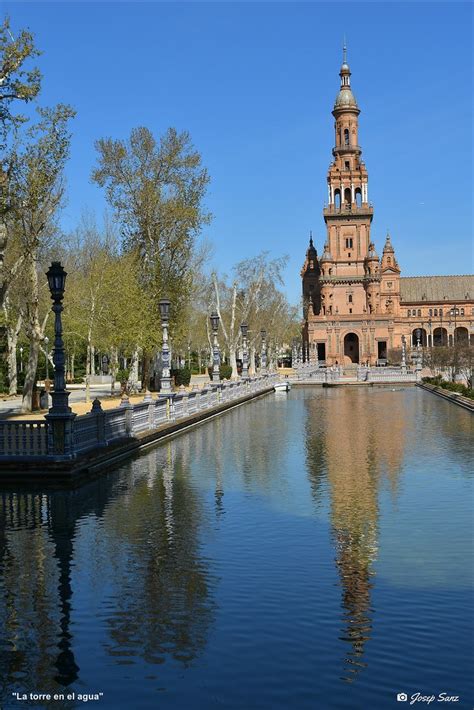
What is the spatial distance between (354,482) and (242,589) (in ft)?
25.0

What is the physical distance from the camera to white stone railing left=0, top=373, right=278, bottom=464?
1811 centimetres

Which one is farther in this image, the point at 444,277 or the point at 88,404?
the point at 444,277

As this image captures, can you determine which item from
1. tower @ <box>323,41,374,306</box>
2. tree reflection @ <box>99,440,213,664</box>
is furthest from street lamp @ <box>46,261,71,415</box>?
tower @ <box>323,41,374,306</box>

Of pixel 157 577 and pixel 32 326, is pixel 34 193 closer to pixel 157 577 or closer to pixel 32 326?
pixel 32 326

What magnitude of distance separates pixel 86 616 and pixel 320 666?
9.04 ft

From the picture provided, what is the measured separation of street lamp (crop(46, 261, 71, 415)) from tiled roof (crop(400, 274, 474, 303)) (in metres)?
139

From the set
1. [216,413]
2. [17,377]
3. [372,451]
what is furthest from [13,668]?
[17,377]

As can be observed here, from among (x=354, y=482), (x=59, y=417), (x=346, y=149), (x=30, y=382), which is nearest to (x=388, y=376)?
(x=30, y=382)

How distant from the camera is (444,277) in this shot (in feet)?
521

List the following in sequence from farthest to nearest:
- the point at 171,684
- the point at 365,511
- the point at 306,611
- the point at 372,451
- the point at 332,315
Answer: the point at 332,315, the point at 372,451, the point at 365,511, the point at 306,611, the point at 171,684

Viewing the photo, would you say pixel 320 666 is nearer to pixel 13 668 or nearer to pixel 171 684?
pixel 171 684

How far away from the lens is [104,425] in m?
21.2

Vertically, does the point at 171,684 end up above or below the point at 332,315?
below

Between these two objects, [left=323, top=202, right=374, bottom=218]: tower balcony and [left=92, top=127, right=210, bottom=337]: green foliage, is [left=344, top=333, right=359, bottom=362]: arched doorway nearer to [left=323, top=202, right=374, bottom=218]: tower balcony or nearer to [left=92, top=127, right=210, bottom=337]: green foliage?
[left=323, top=202, right=374, bottom=218]: tower balcony
